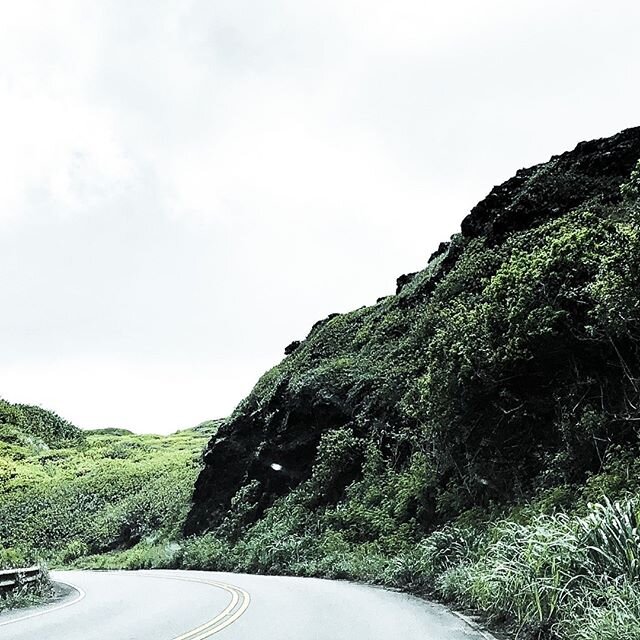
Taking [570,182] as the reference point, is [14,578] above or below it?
below

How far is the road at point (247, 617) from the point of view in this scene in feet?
31.2

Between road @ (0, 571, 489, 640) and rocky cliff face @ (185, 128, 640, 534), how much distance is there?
16.7 ft

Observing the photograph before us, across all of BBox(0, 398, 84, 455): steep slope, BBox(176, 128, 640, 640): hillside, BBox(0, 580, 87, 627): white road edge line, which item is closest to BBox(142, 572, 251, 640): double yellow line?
BBox(0, 580, 87, 627): white road edge line

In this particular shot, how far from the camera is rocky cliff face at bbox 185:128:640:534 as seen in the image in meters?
17.2

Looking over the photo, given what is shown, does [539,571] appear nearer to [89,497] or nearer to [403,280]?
[403,280]

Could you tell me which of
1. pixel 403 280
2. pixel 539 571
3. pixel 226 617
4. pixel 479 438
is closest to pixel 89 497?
pixel 403 280

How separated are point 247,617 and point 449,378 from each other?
8864mm

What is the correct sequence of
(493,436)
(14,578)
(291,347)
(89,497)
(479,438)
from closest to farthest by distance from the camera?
(14,578) < (493,436) < (479,438) < (291,347) < (89,497)

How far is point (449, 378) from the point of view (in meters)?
18.2

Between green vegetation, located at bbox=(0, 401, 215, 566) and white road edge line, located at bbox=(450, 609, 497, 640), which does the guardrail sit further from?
green vegetation, located at bbox=(0, 401, 215, 566)

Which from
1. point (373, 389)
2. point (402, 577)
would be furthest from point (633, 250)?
point (373, 389)

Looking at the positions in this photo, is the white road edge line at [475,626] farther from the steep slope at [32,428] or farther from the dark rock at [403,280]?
the steep slope at [32,428]

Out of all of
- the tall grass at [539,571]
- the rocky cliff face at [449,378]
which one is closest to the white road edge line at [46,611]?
the tall grass at [539,571]

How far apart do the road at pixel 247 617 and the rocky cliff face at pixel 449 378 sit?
509 centimetres
